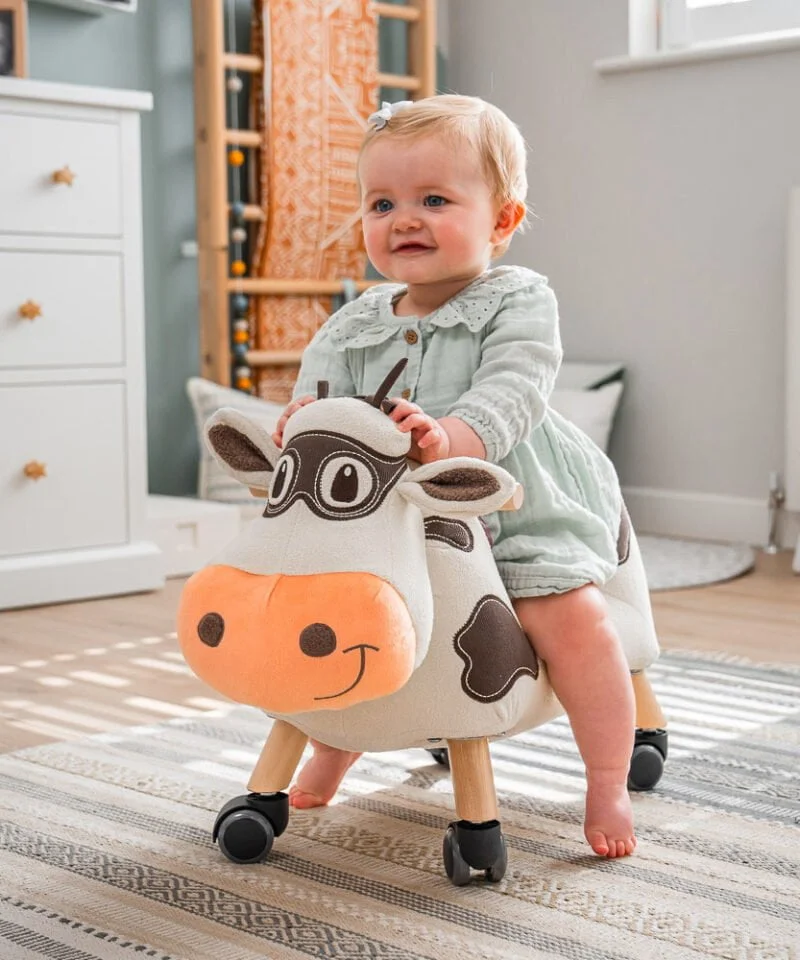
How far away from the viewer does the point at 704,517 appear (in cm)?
316

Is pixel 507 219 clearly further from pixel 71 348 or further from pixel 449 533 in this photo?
pixel 71 348

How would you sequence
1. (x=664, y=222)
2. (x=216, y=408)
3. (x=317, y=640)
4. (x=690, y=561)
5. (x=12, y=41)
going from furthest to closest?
(x=664, y=222), (x=216, y=408), (x=690, y=561), (x=12, y=41), (x=317, y=640)

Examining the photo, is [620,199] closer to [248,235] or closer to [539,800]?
[248,235]

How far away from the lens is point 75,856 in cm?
120

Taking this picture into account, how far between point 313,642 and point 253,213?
231 cm

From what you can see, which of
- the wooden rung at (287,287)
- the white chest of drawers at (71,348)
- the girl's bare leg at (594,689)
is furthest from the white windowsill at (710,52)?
the girl's bare leg at (594,689)

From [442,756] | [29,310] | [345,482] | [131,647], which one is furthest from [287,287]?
[345,482]

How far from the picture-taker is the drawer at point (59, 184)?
7.58 feet

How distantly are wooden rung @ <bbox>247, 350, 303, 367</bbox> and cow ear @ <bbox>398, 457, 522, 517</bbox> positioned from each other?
2.14 meters

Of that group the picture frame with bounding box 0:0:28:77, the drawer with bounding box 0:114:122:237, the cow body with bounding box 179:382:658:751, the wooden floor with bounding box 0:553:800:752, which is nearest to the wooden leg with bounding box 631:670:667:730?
the cow body with bounding box 179:382:658:751

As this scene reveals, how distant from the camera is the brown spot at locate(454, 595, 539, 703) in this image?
110 centimetres

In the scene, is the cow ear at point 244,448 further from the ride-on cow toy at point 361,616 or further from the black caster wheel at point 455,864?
the black caster wheel at point 455,864

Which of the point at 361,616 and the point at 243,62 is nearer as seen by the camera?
the point at 361,616

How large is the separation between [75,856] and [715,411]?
2240mm
